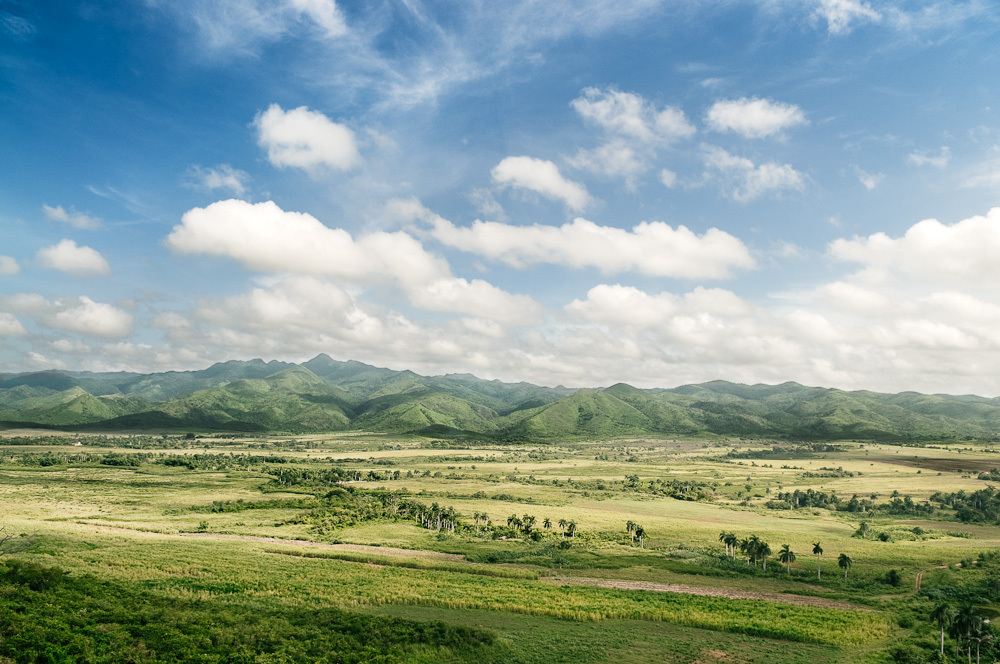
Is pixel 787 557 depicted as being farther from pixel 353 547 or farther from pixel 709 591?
pixel 353 547

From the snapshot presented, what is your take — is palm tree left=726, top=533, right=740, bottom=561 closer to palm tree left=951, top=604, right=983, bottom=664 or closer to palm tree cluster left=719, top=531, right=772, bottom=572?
palm tree cluster left=719, top=531, right=772, bottom=572

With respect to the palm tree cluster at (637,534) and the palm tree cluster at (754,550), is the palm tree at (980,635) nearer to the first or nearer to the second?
the palm tree cluster at (754,550)

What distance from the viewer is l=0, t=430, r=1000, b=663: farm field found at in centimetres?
3803

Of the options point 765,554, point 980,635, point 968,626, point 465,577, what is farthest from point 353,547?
point 980,635

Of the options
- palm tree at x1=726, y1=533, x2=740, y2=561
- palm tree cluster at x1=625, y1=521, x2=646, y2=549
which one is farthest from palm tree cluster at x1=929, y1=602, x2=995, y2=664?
palm tree cluster at x1=625, y1=521, x2=646, y2=549

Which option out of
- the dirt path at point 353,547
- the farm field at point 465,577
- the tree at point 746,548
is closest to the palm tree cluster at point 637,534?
the farm field at point 465,577

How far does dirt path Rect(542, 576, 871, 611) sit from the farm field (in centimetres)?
50

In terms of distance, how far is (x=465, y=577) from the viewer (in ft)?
206

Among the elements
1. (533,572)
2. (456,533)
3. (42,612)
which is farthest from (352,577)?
(456,533)

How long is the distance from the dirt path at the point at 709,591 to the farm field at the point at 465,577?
501mm

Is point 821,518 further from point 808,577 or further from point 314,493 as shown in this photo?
point 314,493

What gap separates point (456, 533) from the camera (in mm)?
96125

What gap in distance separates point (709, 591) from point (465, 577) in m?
28.5

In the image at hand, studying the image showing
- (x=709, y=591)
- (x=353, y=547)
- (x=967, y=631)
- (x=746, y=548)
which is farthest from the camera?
(x=746, y=548)
